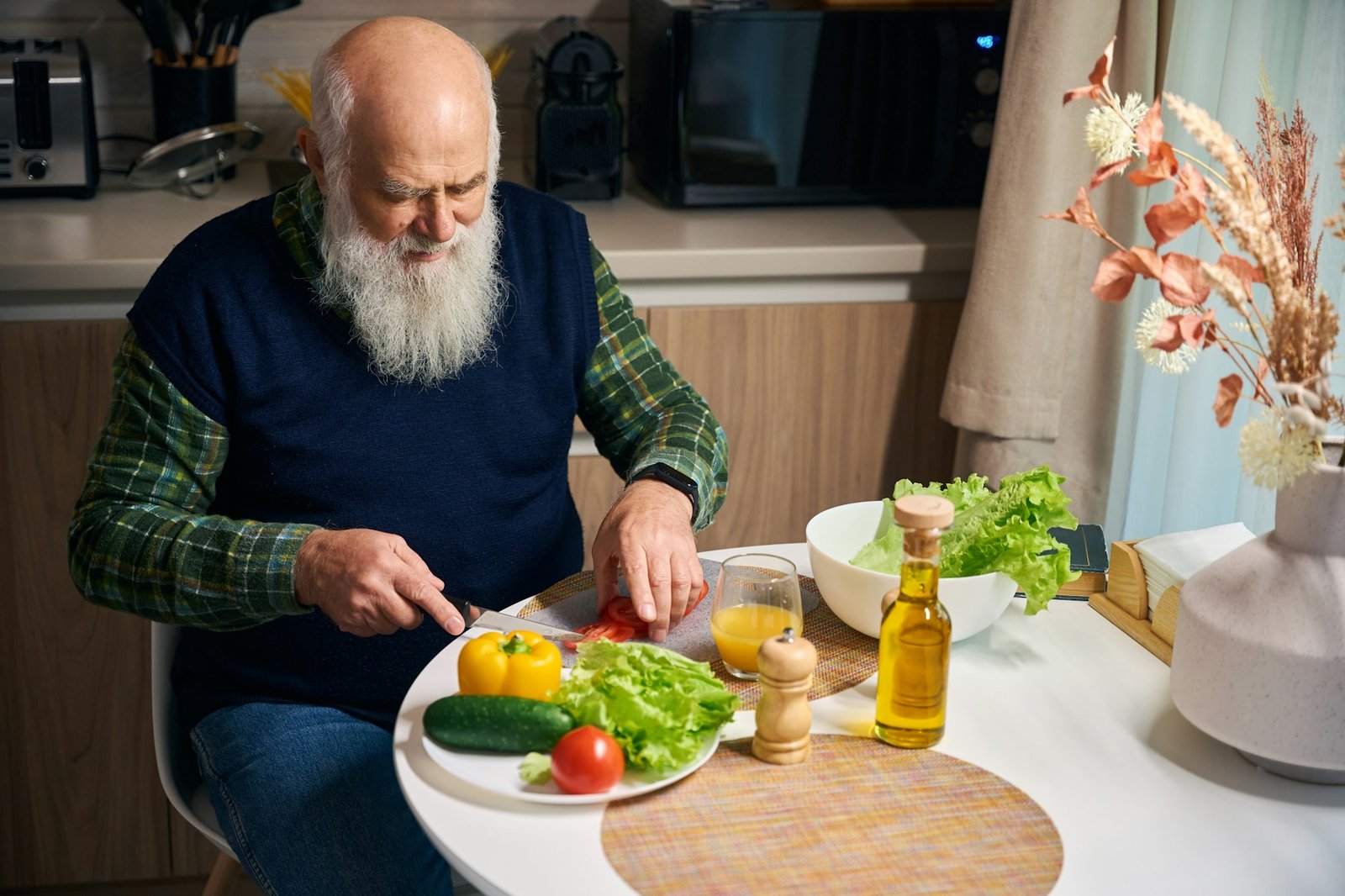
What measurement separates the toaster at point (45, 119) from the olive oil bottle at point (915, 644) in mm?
1787

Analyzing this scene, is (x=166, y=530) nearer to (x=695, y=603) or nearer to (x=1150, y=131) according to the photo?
(x=695, y=603)

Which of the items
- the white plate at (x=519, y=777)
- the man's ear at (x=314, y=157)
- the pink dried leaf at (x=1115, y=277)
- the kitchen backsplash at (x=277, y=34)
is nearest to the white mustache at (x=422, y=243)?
the man's ear at (x=314, y=157)

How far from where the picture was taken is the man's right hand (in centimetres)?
133

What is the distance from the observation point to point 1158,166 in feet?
3.68

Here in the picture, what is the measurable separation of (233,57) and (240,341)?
1.08 meters

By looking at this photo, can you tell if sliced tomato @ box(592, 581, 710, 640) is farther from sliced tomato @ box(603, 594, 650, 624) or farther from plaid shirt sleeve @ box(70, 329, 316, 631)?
plaid shirt sleeve @ box(70, 329, 316, 631)

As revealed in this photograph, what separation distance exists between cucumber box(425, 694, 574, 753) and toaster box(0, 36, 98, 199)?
162 cm

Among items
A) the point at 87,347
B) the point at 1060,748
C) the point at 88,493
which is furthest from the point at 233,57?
the point at 1060,748

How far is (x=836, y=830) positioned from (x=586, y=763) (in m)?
0.20

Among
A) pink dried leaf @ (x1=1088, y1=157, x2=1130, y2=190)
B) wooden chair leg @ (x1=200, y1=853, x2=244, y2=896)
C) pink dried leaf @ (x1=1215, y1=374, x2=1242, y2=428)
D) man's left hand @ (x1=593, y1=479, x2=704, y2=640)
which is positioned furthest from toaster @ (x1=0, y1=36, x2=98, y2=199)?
pink dried leaf @ (x1=1215, y1=374, x2=1242, y2=428)

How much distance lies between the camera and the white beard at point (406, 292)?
5.33 ft

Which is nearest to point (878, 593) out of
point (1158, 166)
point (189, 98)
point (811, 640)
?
point (811, 640)

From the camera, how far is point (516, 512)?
5.77 ft

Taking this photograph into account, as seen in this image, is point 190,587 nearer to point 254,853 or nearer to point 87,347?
point 254,853
